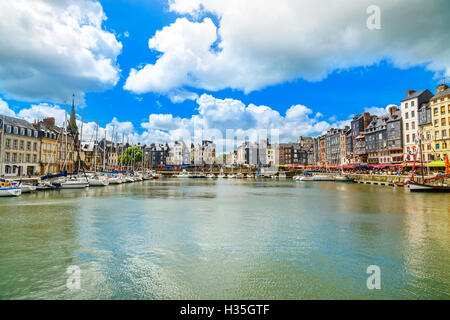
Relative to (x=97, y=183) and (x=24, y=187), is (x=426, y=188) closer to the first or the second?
(x=97, y=183)

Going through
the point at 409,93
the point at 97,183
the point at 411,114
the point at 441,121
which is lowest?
the point at 97,183

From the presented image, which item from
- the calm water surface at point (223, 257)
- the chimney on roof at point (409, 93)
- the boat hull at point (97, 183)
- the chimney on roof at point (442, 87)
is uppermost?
the chimney on roof at point (409, 93)

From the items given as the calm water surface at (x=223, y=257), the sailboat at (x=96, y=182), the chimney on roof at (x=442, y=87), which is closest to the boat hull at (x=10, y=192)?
the calm water surface at (x=223, y=257)

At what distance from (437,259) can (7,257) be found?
737 inches

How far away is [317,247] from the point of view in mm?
13578

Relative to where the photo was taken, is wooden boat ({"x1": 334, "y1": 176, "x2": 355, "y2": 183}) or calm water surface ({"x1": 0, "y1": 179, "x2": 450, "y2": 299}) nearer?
calm water surface ({"x1": 0, "y1": 179, "x2": 450, "y2": 299})

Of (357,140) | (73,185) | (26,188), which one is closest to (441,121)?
(357,140)

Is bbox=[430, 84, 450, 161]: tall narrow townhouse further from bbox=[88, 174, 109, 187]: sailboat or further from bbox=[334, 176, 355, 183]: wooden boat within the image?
bbox=[88, 174, 109, 187]: sailboat

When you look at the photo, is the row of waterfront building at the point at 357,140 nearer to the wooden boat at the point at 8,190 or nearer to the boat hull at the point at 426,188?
the boat hull at the point at 426,188

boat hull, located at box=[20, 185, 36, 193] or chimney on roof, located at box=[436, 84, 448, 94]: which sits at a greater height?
chimney on roof, located at box=[436, 84, 448, 94]

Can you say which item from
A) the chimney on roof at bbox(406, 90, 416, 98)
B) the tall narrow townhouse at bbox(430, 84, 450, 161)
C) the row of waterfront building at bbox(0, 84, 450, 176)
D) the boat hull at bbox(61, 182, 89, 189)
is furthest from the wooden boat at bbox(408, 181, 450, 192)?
the boat hull at bbox(61, 182, 89, 189)

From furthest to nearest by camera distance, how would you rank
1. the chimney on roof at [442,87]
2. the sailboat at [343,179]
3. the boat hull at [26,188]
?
the sailboat at [343,179] → the chimney on roof at [442,87] → the boat hull at [26,188]

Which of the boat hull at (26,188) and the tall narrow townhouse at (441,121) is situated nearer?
the boat hull at (26,188)
